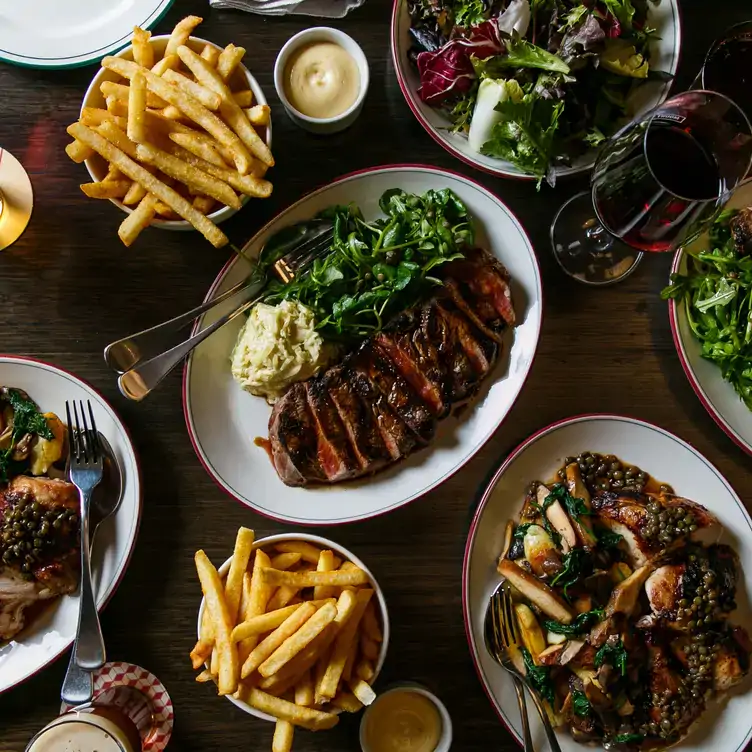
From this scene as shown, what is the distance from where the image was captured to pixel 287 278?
9.41ft

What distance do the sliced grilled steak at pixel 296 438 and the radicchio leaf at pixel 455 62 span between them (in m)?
1.28

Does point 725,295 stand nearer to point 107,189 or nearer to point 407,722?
point 407,722

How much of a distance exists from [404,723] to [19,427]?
6.33 feet

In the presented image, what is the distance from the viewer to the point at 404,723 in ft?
9.40

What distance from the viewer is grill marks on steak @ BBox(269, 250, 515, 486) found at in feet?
9.08

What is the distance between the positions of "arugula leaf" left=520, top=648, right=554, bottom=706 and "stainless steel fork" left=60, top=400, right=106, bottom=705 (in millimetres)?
1630

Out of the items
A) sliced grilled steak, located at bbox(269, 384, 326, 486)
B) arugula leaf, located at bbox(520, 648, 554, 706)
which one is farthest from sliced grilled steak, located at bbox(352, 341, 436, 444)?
arugula leaf, located at bbox(520, 648, 554, 706)

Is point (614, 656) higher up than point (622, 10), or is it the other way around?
point (622, 10)

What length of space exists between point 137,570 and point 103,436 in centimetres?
57

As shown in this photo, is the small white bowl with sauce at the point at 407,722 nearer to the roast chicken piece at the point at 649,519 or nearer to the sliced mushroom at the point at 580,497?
the sliced mushroom at the point at 580,497

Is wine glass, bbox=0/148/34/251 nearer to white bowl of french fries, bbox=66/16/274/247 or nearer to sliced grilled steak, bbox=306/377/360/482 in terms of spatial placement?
white bowl of french fries, bbox=66/16/274/247

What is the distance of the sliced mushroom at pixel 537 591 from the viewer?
2.78 metres

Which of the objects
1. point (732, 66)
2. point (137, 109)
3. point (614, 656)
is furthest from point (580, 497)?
point (137, 109)

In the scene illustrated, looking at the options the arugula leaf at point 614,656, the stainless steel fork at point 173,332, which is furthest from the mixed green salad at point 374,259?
the arugula leaf at point 614,656
